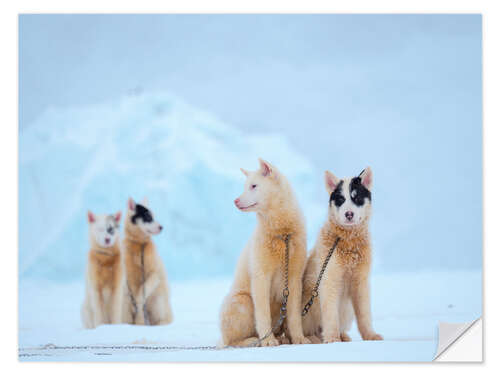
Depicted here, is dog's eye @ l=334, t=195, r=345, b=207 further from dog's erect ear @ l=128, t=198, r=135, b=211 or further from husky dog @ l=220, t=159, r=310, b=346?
dog's erect ear @ l=128, t=198, r=135, b=211

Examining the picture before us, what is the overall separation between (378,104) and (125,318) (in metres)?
2.34

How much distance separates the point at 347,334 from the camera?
3123 millimetres

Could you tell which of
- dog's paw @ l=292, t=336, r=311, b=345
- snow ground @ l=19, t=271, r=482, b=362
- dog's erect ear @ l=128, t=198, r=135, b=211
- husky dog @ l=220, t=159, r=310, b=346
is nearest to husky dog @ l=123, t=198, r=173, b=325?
dog's erect ear @ l=128, t=198, r=135, b=211

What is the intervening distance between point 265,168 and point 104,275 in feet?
5.32

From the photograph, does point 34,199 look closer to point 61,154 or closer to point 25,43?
point 61,154

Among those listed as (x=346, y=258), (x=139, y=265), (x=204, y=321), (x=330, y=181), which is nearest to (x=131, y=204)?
(x=139, y=265)

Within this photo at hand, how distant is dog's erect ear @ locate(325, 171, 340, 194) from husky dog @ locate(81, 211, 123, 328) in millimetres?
1681

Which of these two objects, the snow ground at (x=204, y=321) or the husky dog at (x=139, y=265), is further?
the husky dog at (x=139, y=265)

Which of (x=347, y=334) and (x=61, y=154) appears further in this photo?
(x=61, y=154)

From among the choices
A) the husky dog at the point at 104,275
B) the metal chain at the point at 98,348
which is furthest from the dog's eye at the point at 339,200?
the husky dog at the point at 104,275

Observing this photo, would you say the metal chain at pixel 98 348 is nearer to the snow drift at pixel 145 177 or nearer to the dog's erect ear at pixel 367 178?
the snow drift at pixel 145 177

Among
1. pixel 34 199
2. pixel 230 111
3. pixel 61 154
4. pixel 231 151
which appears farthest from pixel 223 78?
pixel 34 199

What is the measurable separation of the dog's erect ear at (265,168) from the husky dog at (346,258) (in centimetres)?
31

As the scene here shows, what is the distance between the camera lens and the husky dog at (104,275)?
13.2 ft
